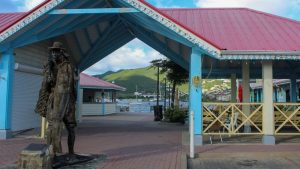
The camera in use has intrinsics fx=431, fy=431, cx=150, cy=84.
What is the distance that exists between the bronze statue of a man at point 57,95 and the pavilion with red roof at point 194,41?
4.75 m

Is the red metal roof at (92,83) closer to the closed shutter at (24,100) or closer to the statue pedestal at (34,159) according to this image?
the closed shutter at (24,100)

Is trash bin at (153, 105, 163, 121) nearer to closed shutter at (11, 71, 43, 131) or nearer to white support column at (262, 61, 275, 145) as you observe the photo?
closed shutter at (11, 71, 43, 131)

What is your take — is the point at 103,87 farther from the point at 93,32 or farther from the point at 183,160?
the point at 183,160

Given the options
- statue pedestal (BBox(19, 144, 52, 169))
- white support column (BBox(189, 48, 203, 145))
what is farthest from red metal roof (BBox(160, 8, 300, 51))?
statue pedestal (BBox(19, 144, 52, 169))

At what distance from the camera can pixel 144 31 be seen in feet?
57.9

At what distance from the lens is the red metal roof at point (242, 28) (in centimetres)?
1369

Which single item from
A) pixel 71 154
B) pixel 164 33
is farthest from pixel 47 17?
pixel 71 154

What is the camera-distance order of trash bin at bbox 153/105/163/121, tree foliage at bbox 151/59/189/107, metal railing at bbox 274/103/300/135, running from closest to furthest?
1. metal railing at bbox 274/103/300/135
2. tree foliage at bbox 151/59/189/107
3. trash bin at bbox 153/105/163/121

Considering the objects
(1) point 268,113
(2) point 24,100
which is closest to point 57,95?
(1) point 268,113

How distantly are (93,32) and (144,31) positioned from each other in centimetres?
367

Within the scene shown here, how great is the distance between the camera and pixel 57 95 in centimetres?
860

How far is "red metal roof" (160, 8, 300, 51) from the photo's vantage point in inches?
539

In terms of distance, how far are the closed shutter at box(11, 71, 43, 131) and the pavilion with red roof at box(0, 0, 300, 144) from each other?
0.26 feet

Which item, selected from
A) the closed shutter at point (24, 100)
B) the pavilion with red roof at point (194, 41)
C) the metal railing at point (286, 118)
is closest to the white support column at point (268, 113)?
the pavilion with red roof at point (194, 41)
